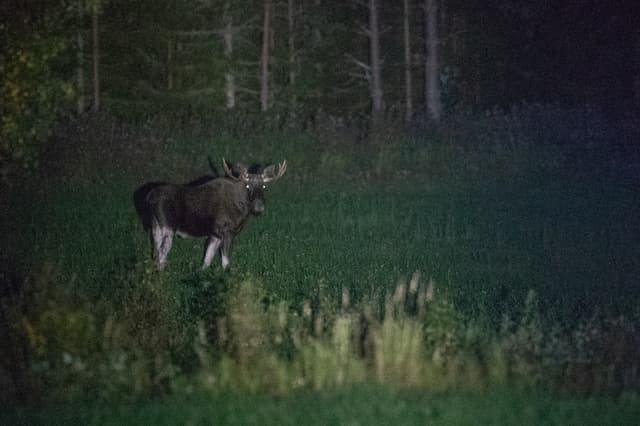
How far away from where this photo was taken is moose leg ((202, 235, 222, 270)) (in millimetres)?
17831

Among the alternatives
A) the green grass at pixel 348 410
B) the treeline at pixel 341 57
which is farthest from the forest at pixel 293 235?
the treeline at pixel 341 57

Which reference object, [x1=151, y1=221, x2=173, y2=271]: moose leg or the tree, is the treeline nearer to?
the tree

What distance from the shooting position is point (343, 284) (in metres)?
16.1

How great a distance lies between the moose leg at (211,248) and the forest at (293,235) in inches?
1.6

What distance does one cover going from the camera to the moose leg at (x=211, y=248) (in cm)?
1783

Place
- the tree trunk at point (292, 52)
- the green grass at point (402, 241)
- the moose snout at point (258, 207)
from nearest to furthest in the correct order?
the green grass at point (402, 241) < the moose snout at point (258, 207) < the tree trunk at point (292, 52)

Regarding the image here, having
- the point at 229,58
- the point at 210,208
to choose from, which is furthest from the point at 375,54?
the point at 210,208

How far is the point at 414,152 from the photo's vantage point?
28969 millimetres

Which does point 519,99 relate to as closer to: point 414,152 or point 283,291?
point 414,152

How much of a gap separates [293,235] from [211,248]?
311 centimetres

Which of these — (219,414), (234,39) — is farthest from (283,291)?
(234,39)

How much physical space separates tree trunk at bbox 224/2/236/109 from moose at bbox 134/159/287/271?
2021 centimetres

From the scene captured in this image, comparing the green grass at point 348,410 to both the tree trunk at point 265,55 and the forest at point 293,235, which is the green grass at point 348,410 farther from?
the tree trunk at point 265,55

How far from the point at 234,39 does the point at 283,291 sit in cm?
2818
